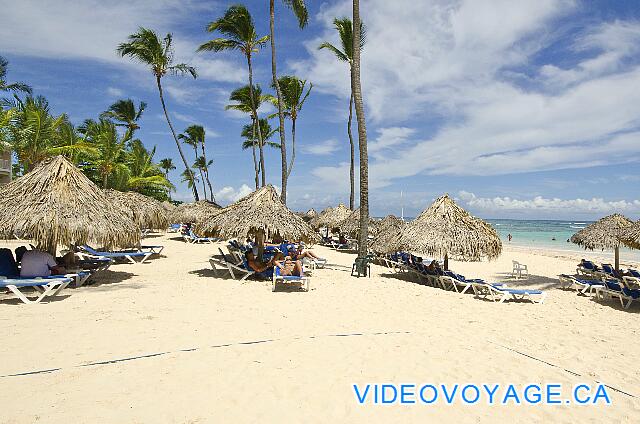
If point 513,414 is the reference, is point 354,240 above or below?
above

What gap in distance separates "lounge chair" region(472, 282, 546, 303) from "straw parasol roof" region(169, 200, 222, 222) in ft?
58.9

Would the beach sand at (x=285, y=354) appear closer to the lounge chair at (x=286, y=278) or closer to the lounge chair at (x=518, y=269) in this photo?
the lounge chair at (x=286, y=278)

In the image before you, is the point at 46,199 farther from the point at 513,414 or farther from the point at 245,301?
the point at 513,414

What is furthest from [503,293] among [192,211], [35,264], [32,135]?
[32,135]

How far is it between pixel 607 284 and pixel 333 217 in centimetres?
1789

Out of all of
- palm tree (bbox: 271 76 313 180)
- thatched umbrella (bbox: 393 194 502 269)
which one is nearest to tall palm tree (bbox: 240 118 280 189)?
palm tree (bbox: 271 76 313 180)

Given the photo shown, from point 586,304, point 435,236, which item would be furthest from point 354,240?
point 586,304

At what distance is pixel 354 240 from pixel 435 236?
1154 cm

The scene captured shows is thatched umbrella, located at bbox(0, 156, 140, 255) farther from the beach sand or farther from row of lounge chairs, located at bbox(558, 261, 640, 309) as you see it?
row of lounge chairs, located at bbox(558, 261, 640, 309)

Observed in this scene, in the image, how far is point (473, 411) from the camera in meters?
3.58

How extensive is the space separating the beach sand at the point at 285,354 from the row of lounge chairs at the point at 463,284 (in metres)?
0.35

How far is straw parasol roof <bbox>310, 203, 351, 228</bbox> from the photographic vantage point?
25.3 meters

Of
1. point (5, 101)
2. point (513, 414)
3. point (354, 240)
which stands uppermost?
point (5, 101)

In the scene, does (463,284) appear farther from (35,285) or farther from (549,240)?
(549,240)
